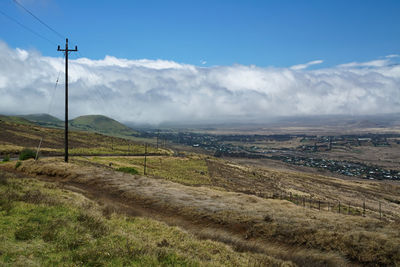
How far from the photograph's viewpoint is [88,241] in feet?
36.6

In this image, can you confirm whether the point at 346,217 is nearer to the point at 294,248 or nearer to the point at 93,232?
the point at 294,248

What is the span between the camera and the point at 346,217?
59.6ft

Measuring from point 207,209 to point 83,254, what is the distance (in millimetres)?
11509

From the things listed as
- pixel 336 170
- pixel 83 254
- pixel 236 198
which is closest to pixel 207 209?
pixel 236 198

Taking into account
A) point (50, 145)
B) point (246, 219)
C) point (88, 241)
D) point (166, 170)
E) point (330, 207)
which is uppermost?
point (88, 241)

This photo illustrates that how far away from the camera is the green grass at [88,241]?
9570mm

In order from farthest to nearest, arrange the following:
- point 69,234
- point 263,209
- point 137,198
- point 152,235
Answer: point 137,198
point 263,209
point 152,235
point 69,234

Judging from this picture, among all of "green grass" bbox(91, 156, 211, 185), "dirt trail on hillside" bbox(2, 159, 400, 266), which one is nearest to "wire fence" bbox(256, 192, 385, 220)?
"green grass" bbox(91, 156, 211, 185)

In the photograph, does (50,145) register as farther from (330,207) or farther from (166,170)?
(330,207)

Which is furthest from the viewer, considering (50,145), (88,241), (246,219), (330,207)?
(50,145)

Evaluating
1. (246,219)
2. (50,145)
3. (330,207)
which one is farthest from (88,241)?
(50,145)

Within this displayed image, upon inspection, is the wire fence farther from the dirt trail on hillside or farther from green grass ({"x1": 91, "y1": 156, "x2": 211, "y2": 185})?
the dirt trail on hillside

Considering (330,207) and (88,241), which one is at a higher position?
(88,241)

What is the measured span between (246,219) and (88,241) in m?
10.1
